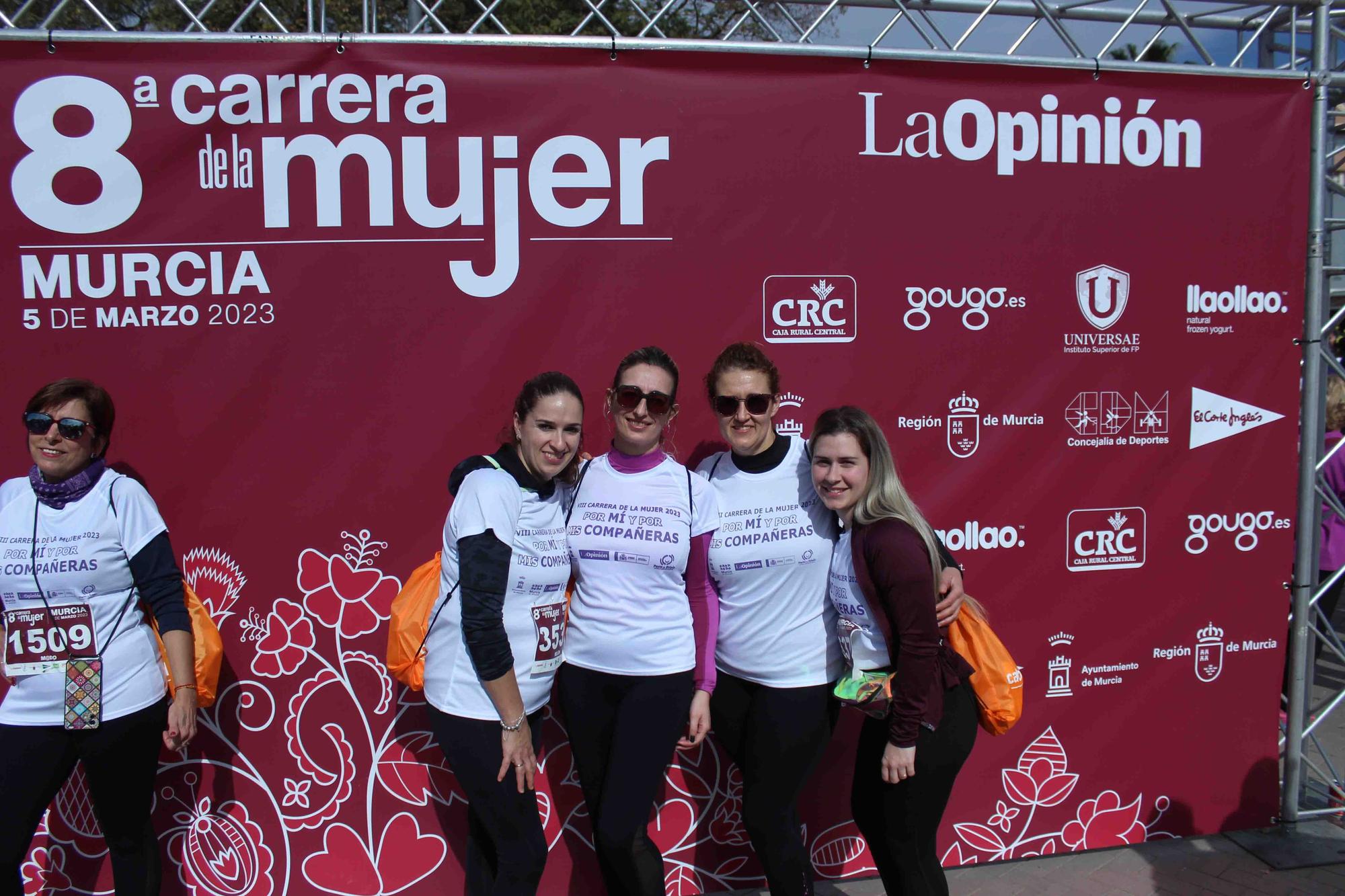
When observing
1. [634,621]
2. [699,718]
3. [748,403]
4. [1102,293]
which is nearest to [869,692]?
[699,718]

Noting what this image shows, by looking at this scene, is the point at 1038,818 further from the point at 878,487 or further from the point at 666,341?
the point at 666,341

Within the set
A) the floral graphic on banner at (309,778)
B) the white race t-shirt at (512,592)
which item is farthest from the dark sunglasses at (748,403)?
the floral graphic on banner at (309,778)

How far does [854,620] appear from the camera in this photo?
2.61 metres

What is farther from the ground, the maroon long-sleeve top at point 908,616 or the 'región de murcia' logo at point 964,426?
the 'región de murcia' logo at point 964,426

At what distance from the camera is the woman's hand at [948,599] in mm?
2561

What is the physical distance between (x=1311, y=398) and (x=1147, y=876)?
1.91 meters

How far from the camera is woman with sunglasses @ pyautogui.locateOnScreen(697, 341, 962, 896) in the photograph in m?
2.64

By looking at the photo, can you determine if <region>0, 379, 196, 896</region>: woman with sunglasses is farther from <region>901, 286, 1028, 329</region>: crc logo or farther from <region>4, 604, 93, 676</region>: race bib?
<region>901, 286, 1028, 329</region>: crc logo

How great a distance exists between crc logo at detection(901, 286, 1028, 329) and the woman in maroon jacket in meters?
0.98

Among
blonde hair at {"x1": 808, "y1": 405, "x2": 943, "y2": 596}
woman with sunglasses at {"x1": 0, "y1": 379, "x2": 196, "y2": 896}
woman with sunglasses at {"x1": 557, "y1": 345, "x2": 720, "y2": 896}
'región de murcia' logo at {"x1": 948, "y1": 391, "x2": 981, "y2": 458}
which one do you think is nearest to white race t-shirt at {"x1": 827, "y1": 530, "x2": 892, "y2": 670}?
blonde hair at {"x1": 808, "y1": 405, "x2": 943, "y2": 596}

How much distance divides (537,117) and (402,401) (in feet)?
3.54

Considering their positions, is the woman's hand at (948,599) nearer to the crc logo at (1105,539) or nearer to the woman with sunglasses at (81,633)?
the crc logo at (1105,539)

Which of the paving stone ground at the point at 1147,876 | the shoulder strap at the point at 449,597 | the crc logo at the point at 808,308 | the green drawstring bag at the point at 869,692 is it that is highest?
the crc logo at the point at 808,308

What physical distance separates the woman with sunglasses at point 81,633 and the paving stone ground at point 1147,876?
83.0 inches
